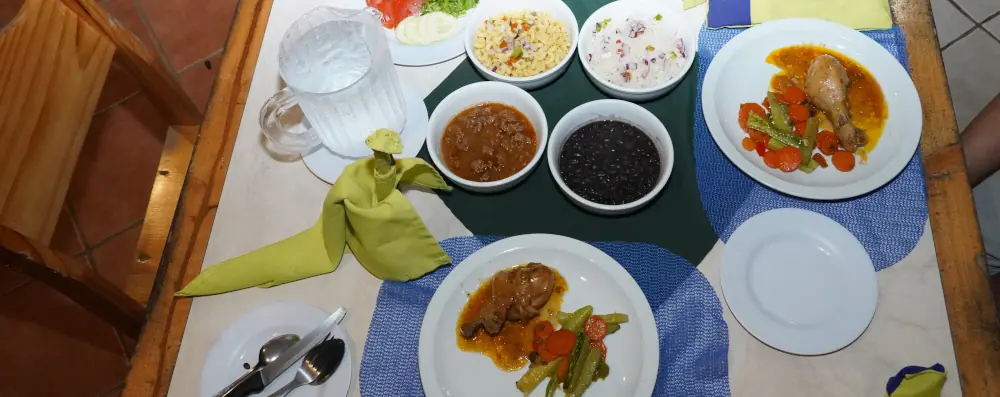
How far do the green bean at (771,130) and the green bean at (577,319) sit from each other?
599 mm

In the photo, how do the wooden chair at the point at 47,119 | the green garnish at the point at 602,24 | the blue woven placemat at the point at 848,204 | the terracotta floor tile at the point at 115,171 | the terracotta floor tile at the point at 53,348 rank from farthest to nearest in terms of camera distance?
the terracotta floor tile at the point at 115,171
the terracotta floor tile at the point at 53,348
the green garnish at the point at 602,24
the blue woven placemat at the point at 848,204
the wooden chair at the point at 47,119

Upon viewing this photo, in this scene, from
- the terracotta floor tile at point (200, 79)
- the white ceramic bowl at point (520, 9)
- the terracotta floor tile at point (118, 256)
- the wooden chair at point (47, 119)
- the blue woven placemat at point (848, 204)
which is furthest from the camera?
the terracotta floor tile at point (200, 79)

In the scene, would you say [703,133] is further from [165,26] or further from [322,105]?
[165,26]

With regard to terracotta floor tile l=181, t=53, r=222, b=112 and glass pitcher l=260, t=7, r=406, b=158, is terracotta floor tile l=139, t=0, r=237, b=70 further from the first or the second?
glass pitcher l=260, t=7, r=406, b=158

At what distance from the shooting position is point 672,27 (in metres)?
1.65

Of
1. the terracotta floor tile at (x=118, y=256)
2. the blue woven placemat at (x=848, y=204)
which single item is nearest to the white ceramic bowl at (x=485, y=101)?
the blue woven placemat at (x=848, y=204)

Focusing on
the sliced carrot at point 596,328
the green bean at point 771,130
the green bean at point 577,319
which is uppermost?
the green bean at point 771,130

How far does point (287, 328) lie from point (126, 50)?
0.76 meters

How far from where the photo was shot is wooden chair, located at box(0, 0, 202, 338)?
47.3 inches

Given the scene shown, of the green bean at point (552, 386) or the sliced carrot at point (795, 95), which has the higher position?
the sliced carrot at point (795, 95)

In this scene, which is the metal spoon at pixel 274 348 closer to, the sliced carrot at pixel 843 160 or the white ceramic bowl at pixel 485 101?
the white ceramic bowl at pixel 485 101

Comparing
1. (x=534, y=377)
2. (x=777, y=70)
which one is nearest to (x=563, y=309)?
(x=534, y=377)

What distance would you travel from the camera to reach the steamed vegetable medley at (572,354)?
4.02 ft

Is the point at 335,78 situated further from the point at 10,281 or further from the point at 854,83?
the point at 10,281
